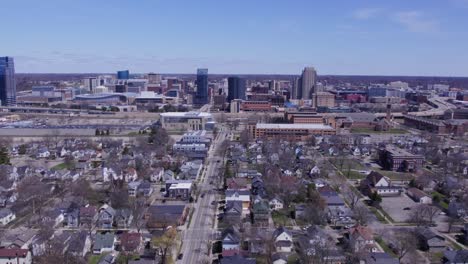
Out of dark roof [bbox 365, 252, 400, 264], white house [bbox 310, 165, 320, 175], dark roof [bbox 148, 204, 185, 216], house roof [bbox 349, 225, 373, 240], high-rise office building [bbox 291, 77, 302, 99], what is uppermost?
high-rise office building [bbox 291, 77, 302, 99]

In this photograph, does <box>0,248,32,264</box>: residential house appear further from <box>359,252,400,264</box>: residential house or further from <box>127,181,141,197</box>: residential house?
<box>359,252,400,264</box>: residential house

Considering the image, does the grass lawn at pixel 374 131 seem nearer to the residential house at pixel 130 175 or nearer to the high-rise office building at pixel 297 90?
the residential house at pixel 130 175

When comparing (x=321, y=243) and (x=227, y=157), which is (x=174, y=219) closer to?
(x=321, y=243)

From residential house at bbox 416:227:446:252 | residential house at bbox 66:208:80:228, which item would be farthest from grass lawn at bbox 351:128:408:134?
residential house at bbox 66:208:80:228

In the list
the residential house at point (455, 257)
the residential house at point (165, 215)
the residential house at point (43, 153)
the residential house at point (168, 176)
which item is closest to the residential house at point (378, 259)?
the residential house at point (455, 257)

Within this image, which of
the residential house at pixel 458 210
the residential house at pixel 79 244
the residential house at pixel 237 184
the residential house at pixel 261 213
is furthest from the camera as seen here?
the residential house at pixel 237 184

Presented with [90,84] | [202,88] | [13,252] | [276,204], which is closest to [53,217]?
[13,252]
